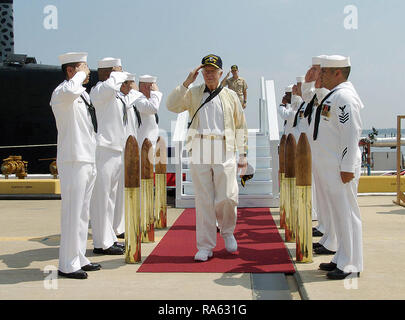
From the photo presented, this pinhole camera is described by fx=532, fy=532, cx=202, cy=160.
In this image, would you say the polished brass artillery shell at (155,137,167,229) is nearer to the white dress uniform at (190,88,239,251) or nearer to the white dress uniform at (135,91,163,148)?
the white dress uniform at (135,91,163,148)

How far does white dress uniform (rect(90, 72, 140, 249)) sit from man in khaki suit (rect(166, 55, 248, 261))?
0.88 m

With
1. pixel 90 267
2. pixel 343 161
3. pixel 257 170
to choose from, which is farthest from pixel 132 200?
pixel 257 170

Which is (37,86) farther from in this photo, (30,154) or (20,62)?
(30,154)

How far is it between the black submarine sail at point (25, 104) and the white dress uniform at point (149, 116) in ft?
26.7

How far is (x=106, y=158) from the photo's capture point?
618 centimetres

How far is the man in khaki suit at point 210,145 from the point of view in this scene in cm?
562

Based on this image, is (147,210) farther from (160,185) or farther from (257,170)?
(257,170)

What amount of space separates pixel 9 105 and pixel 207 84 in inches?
449

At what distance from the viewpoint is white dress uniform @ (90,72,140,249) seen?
604 centimetres

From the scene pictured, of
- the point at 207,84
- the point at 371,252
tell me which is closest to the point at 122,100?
the point at 207,84

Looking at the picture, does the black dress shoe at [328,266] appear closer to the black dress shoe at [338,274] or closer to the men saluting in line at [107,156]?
the black dress shoe at [338,274]

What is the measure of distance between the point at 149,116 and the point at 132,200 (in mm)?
2676

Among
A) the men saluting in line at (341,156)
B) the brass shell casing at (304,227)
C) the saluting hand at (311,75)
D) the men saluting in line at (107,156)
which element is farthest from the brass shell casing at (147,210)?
the men saluting in line at (341,156)

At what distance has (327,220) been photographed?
5879mm
